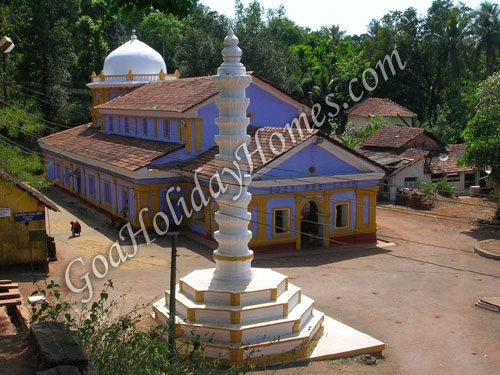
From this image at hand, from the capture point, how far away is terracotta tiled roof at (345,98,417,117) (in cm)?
4712

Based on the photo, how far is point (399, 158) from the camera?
3556 centimetres

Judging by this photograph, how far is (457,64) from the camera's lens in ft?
157

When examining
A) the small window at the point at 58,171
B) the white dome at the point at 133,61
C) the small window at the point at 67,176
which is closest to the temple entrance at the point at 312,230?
the small window at the point at 67,176

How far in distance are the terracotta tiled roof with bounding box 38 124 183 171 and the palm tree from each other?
29978 millimetres

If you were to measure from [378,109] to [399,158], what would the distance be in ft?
42.7

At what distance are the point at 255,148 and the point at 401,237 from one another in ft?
24.7

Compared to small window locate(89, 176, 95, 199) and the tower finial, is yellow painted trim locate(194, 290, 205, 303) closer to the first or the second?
the tower finial

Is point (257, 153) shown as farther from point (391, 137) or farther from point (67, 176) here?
point (391, 137)

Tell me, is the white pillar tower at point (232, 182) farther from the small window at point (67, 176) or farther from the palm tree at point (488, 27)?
the palm tree at point (488, 27)

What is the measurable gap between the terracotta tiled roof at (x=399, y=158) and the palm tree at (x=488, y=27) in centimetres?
1553

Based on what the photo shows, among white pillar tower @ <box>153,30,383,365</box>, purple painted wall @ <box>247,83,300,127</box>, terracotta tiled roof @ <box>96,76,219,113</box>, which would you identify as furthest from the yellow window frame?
white pillar tower @ <box>153,30,383,365</box>

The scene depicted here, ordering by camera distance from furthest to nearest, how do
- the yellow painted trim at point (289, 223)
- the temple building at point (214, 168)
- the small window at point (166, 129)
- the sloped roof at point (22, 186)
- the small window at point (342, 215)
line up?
the small window at point (166, 129) < the small window at point (342, 215) < the yellow painted trim at point (289, 223) < the temple building at point (214, 168) < the sloped roof at point (22, 186)

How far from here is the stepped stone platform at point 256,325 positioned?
1296cm

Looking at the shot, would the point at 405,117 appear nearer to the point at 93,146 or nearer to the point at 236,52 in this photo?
the point at 93,146
